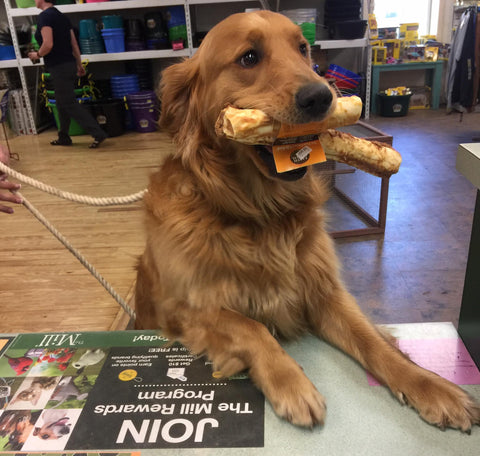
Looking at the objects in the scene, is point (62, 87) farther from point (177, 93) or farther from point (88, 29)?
point (177, 93)

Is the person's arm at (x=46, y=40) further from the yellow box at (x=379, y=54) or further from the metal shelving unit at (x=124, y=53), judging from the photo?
the yellow box at (x=379, y=54)

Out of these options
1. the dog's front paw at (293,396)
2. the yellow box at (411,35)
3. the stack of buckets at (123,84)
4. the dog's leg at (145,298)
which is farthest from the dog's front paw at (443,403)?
the yellow box at (411,35)

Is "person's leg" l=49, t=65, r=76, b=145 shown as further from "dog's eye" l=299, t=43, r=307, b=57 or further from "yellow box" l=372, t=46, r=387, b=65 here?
"dog's eye" l=299, t=43, r=307, b=57

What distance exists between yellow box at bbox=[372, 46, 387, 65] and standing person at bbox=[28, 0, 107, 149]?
404 centimetres

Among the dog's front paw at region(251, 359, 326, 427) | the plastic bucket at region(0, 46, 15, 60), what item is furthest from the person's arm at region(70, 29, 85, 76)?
the dog's front paw at region(251, 359, 326, 427)

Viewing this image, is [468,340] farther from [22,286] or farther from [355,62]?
[355,62]

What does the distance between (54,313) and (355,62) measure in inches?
247

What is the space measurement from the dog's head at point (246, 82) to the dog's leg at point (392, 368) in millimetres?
410

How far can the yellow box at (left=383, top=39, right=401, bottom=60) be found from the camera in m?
6.75

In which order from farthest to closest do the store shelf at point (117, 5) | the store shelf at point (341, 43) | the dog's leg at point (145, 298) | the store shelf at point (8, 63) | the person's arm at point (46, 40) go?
the store shelf at point (8, 63) < the store shelf at point (341, 43) < the store shelf at point (117, 5) < the person's arm at point (46, 40) < the dog's leg at point (145, 298)

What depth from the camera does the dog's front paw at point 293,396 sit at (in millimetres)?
919

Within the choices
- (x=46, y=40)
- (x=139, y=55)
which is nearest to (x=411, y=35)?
(x=139, y=55)

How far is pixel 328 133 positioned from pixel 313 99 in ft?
0.58

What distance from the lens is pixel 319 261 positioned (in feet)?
3.97
